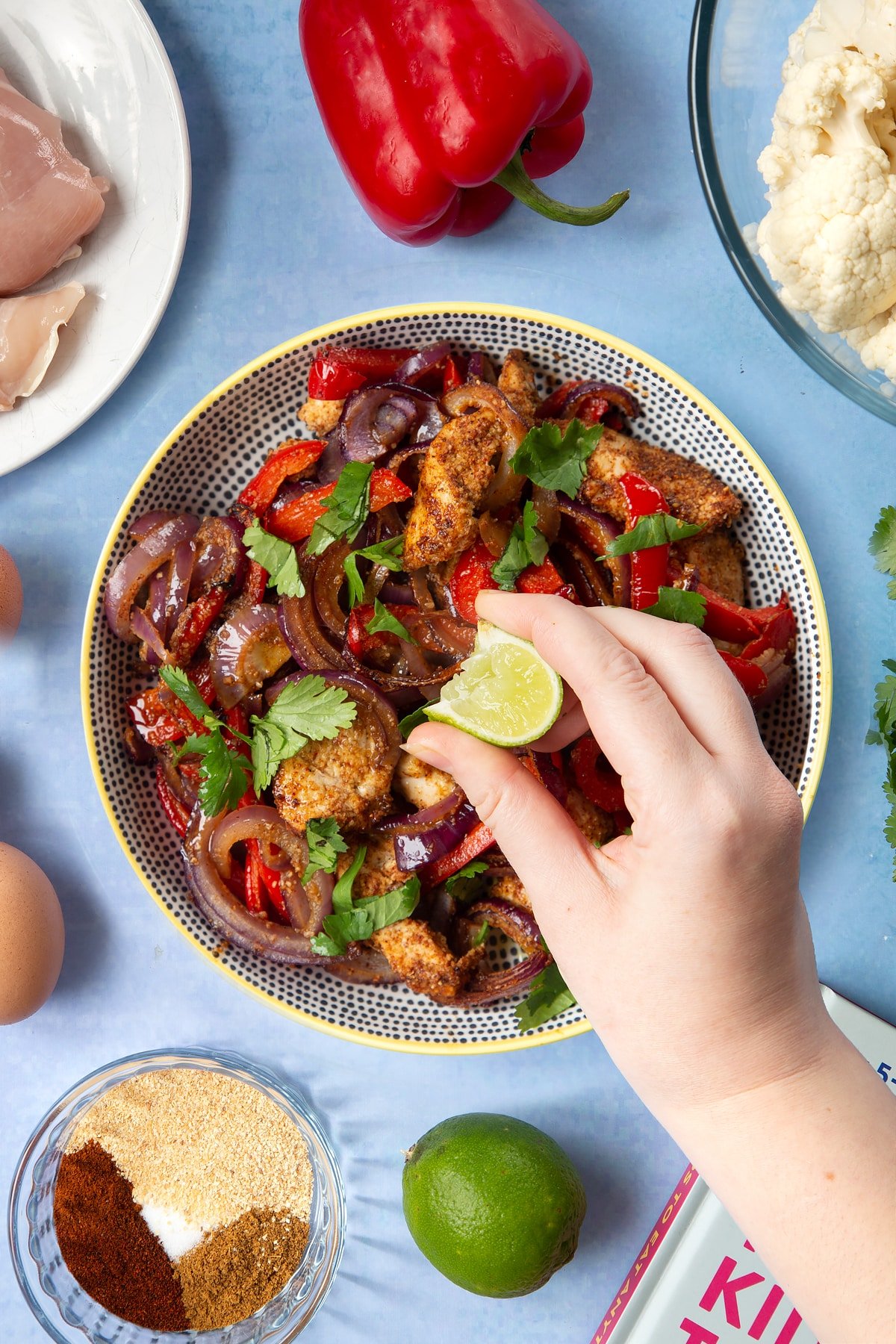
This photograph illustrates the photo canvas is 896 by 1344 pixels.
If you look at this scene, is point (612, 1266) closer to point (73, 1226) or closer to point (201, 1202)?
point (201, 1202)

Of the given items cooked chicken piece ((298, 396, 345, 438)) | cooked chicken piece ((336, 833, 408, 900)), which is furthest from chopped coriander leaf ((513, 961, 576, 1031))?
cooked chicken piece ((298, 396, 345, 438))

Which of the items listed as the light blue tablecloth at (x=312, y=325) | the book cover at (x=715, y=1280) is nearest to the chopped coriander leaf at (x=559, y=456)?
the light blue tablecloth at (x=312, y=325)

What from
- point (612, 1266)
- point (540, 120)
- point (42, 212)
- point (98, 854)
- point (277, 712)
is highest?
point (540, 120)

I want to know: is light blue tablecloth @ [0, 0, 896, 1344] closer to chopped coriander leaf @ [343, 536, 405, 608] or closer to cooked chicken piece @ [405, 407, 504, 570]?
cooked chicken piece @ [405, 407, 504, 570]

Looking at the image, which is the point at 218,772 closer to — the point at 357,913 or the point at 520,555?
the point at 357,913

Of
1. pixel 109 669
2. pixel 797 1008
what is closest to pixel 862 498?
pixel 797 1008

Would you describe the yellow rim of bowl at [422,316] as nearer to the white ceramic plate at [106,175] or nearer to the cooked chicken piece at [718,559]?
the cooked chicken piece at [718,559]

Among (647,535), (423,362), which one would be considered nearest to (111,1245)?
(647,535)
